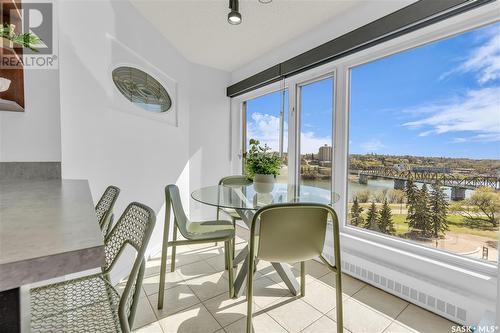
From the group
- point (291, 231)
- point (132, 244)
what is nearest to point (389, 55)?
point (291, 231)

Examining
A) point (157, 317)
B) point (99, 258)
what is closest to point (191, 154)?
point (157, 317)

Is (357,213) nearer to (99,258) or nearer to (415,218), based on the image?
(415,218)

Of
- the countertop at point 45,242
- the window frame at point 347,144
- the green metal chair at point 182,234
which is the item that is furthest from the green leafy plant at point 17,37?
the window frame at point 347,144

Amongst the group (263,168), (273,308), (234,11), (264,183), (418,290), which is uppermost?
(234,11)

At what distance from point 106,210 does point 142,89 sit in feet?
5.69

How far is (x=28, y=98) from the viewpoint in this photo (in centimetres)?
137

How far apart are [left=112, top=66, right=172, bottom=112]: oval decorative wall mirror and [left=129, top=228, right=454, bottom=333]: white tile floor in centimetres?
178

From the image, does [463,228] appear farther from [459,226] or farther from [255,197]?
[255,197]

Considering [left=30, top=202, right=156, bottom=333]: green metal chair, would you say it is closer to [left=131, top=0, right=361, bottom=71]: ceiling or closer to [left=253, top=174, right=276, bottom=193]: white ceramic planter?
[left=253, top=174, right=276, bottom=193]: white ceramic planter

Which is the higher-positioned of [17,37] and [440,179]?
[17,37]

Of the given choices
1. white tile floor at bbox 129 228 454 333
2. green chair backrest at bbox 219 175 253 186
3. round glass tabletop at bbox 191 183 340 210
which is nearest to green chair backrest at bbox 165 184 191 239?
round glass tabletop at bbox 191 183 340 210

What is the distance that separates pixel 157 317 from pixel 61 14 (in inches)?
84.8

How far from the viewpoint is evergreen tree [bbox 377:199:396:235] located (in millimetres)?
2107

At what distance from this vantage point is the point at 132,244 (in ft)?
2.93
